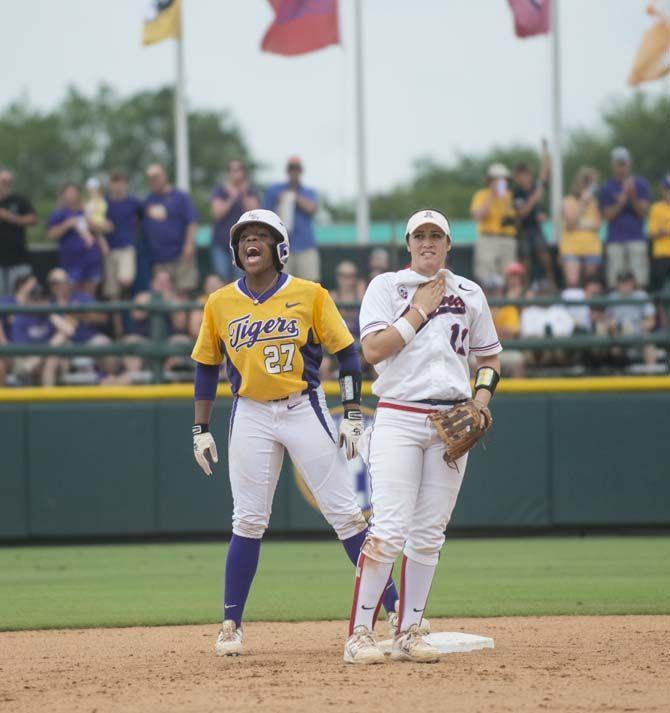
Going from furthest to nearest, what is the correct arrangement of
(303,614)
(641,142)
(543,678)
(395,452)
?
(641,142) → (303,614) → (395,452) → (543,678)

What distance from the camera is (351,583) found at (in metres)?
9.70

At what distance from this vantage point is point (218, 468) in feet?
41.8

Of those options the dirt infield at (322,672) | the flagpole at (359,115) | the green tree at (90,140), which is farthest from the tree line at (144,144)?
the dirt infield at (322,672)

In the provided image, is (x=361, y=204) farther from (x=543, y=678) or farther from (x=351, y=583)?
(x=543, y=678)

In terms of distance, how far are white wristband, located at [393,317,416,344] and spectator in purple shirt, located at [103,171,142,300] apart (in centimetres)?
882

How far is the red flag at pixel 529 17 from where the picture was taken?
60.2 feet

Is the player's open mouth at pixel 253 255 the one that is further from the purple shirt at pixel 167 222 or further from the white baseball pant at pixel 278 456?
the purple shirt at pixel 167 222

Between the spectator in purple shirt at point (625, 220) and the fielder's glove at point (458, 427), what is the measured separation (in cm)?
885

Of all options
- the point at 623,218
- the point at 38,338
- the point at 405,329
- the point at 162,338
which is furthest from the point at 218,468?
the point at 405,329

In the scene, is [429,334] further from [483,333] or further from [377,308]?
[483,333]

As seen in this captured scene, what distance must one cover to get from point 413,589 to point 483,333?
1.26 m

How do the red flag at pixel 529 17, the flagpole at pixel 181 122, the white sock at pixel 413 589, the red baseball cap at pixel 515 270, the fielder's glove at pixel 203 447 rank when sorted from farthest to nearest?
the flagpole at pixel 181 122
the red flag at pixel 529 17
the red baseball cap at pixel 515 270
the fielder's glove at pixel 203 447
the white sock at pixel 413 589

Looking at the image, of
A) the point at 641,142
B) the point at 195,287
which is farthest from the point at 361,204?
the point at 641,142

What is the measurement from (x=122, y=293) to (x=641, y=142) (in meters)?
64.6
